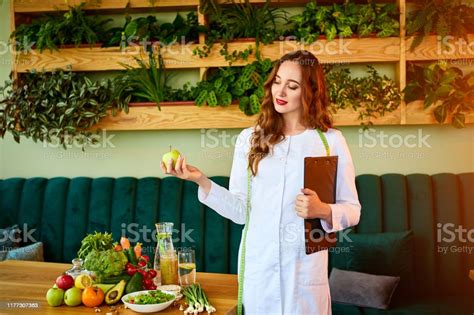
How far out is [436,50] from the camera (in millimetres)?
3465

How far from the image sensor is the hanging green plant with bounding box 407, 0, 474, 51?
10.9ft

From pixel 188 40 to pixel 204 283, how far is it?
1.86 metres

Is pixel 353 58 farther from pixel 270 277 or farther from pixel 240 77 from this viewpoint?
pixel 270 277

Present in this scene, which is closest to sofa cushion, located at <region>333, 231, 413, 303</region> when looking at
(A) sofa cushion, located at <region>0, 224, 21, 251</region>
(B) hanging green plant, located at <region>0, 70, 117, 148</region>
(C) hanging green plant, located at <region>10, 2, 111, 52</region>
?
(B) hanging green plant, located at <region>0, 70, 117, 148</region>

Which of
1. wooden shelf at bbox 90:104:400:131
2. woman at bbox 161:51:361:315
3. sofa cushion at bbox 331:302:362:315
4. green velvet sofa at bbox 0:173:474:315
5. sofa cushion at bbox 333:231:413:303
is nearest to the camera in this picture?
woman at bbox 161:51:361:315

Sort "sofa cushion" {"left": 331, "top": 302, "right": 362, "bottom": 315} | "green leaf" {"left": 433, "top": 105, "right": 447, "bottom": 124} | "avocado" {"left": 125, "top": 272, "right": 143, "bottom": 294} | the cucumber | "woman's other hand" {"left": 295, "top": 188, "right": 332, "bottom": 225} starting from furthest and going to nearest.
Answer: "green leaf" {"left": 433, "top": 105, "right": 447, "bottom": 124}
"sofa cushion" {"left": 331, "top": 302, "right": 362, "bottom": 315}
the cucumber
"avocado" {"left": 125, "top": 272, "right": 143, "bottom": 294}
"woman's other hand" {"left": 295, "top": 188, "right": 332, "bottom": 225}

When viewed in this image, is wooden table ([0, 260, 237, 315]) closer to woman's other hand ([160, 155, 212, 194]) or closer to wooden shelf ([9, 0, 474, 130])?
woman's other hand ([160, 155, 212, 194])

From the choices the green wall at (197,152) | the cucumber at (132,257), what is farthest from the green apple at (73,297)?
the green wall at (197,152)

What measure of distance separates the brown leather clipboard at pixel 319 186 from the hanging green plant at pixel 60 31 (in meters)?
2.24

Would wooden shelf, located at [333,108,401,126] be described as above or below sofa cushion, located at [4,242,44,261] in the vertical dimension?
above

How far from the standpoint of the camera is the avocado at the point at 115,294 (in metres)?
Answer: 2.06

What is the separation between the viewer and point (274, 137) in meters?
2.11

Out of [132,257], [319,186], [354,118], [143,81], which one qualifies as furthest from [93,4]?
[319,186]

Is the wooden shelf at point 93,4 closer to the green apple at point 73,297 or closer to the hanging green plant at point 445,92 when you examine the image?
the hanging green plant at point 445,92
